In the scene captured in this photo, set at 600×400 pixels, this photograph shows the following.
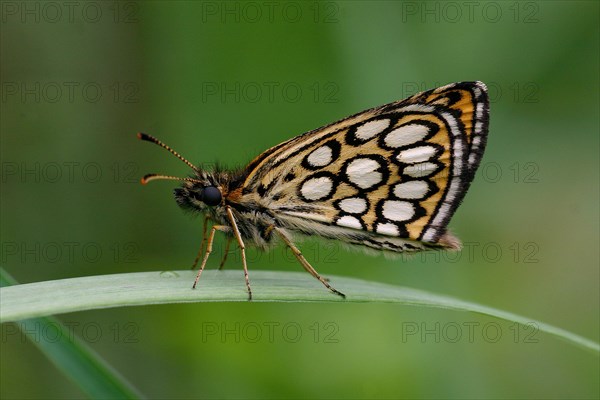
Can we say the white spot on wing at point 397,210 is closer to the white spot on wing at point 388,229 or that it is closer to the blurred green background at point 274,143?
the white spot on wing at point 388,229

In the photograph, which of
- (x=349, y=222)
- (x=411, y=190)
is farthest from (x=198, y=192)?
(x=411, y=190)

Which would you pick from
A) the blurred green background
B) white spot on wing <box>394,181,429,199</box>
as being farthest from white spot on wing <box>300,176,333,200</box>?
the blurred green background

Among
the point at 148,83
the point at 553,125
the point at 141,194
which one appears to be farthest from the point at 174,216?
the point at 553,125

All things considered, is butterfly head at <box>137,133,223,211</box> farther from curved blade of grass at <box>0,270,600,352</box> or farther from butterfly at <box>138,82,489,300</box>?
curved blade of grass at <box>0,270,600,352</box>

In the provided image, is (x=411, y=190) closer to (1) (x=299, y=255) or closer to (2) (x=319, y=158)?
(2) (x=319, y=158)

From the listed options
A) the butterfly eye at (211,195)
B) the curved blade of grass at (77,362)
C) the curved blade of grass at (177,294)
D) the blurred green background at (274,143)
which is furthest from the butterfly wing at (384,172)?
the curved blade of grass at (77,362)
